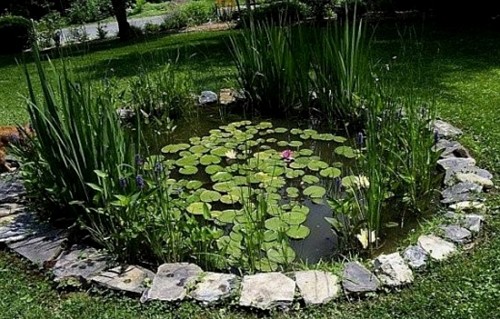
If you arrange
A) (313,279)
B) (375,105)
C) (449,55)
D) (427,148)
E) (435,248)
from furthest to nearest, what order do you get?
(449,55) < (375,105) < (427,148) < (435,248) < (313,279)

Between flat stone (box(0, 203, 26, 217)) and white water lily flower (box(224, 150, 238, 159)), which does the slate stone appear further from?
white water lily flower (box(224, 150, 238, 159))

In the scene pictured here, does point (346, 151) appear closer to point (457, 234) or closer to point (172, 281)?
point (457, 234)

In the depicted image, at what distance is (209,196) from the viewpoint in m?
3.18

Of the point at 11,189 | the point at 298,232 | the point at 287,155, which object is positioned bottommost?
the point at 298,232

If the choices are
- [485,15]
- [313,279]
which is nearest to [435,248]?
[313,279]

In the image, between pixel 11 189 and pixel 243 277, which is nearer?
pixel 243 277

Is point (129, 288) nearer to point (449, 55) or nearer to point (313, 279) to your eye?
point (313, 279)

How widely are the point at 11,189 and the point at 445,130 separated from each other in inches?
108

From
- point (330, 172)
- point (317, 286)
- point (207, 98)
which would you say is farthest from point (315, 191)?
point (207, 98)

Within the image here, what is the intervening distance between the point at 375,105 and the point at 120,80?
348 cm

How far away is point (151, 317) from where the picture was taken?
215cm

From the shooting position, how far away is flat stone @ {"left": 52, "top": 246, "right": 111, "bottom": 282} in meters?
2.39

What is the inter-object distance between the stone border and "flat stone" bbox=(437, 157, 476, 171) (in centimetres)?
33

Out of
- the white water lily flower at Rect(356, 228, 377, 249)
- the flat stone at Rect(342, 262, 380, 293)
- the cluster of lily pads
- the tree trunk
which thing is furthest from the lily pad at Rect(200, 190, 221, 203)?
the tree trunk
